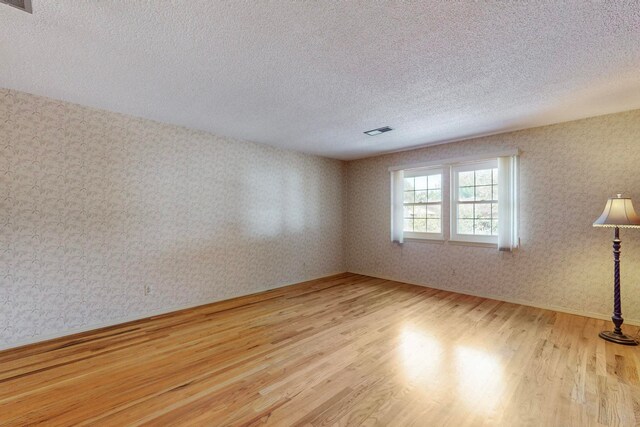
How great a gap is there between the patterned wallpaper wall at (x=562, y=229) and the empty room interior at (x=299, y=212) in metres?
0.03

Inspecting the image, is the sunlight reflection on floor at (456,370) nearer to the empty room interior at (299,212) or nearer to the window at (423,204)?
the empty room interior at (299,212)

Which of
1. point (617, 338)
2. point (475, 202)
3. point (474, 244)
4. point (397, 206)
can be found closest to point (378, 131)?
point (397, 206)

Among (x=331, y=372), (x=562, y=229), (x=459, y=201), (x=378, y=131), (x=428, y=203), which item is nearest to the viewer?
(x=331, y=372)

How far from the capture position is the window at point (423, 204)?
5.00m

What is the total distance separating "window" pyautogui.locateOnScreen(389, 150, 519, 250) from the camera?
162 inches

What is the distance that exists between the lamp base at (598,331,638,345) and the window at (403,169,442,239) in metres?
2.32

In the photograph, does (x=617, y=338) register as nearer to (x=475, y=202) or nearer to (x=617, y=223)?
(x=617, y=223)

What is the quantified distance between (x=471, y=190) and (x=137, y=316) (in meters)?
5.20

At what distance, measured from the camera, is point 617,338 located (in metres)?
2.86

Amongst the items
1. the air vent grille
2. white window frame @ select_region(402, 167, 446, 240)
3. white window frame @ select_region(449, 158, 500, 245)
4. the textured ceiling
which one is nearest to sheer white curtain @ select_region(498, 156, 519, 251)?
white window frame @ select_region(449, 158, 500, 245)

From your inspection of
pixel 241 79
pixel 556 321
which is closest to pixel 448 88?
pixel 241 79

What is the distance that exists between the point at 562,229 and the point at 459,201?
1385mm

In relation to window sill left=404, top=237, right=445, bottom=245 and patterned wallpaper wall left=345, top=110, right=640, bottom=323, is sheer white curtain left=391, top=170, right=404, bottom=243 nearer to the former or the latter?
window sill left=404, top=237, right=445, bottom=245

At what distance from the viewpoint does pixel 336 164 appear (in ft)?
20.2
